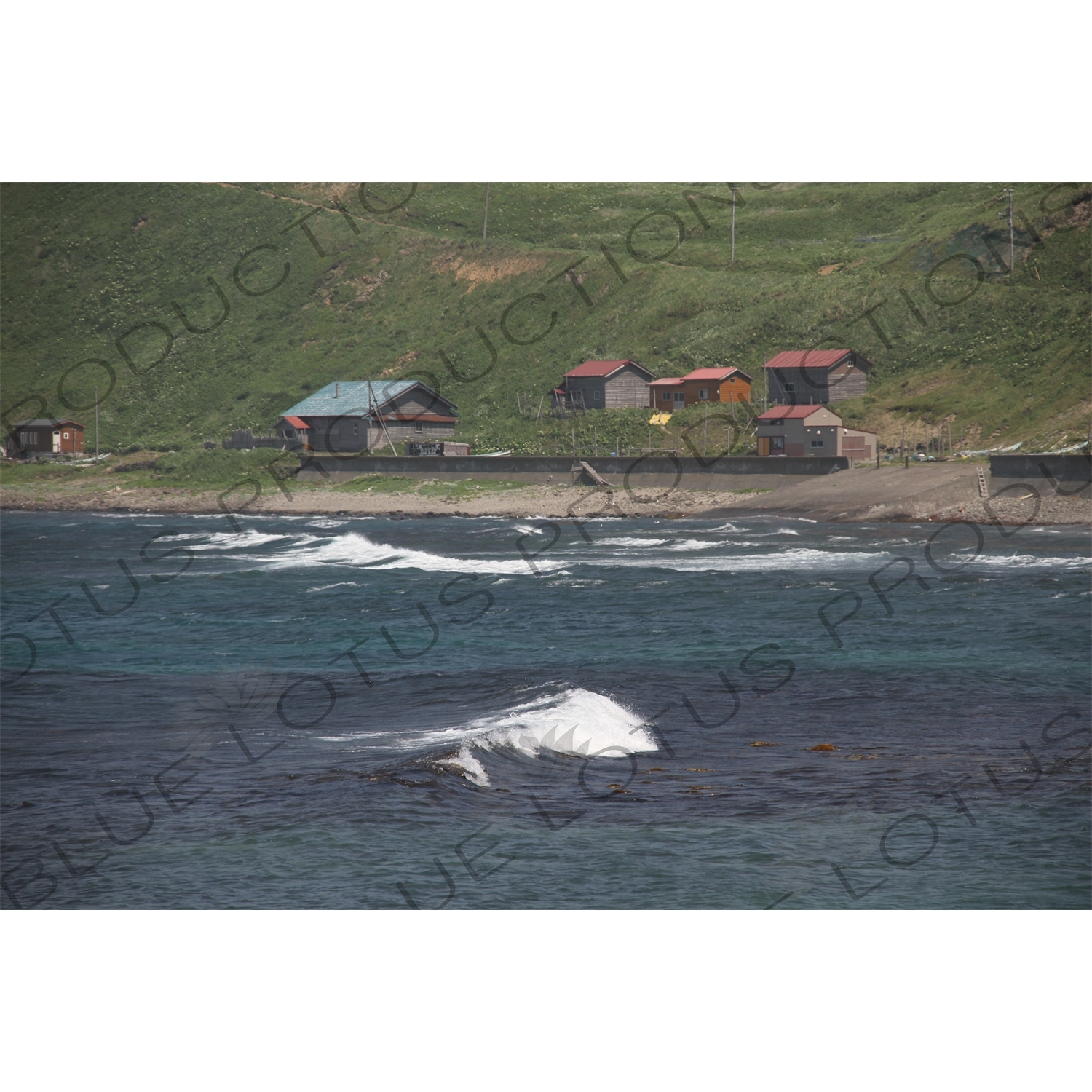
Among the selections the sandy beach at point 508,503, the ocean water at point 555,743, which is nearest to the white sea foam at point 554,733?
the ocean water at point 555,743

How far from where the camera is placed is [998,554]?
2124 inches

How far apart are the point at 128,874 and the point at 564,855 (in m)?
5.36

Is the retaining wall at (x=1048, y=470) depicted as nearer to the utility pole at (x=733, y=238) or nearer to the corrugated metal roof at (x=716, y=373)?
the corrugated metal roof at (x=716, y=373)

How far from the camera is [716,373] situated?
108688 mm

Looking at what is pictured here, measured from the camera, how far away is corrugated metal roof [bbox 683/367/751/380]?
4259 inches

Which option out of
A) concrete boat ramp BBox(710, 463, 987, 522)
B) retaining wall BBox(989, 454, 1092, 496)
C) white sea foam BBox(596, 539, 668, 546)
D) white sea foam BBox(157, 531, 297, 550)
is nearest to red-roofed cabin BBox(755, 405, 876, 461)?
concrete boat ramp BBox(710, 463, 987, 522)

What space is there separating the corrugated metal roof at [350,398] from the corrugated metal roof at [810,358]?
103 feet

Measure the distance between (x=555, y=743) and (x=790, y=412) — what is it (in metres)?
73.9

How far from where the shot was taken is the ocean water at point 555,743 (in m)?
15.0

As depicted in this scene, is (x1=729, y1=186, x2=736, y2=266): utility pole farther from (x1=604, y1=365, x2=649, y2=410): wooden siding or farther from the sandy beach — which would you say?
the sandy beach

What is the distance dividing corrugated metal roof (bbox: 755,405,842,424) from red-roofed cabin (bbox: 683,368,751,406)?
45.6 ft

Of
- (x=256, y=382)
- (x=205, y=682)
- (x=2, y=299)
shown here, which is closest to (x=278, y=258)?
(x=256, y=382)

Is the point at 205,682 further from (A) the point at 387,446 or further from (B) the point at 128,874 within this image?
(A) the point at 387,446

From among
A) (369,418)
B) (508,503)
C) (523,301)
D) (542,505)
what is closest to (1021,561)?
(542,505)
